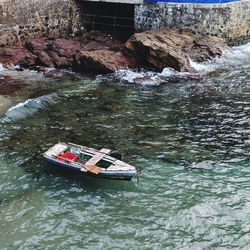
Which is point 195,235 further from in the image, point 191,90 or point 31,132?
point 191,90

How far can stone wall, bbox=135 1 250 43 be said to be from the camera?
93.8 feet

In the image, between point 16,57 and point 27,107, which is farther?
point 16,57

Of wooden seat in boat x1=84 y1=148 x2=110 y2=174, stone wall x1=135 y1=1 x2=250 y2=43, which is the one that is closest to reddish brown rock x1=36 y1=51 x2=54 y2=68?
stone wall x1=135 y1=1 x2=250 y2=43

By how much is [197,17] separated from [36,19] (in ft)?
35.7

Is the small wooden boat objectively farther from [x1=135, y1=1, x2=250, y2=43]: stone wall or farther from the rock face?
[x1=135, y1=1, x2=250, y2=43]: stone wall

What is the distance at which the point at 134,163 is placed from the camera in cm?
1581

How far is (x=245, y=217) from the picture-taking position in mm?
12867

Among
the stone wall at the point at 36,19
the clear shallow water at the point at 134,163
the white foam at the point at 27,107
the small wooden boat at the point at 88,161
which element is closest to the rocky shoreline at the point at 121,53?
the stone wall at the point at 36,19

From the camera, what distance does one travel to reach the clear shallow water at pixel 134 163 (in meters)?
12.3

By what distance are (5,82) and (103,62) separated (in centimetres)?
586

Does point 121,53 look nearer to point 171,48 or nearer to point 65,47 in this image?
point 171,48

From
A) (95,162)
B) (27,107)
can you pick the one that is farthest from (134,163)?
(27,107)

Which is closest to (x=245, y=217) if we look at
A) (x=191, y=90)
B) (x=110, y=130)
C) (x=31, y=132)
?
(x=110, y=130)

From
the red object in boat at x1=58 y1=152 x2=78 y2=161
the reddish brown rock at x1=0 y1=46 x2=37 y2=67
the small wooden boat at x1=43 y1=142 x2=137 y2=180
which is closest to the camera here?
the small wooden boat at x1=43 y1=142 x2=137 y2=180
